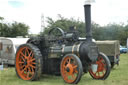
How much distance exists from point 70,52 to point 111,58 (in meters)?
4.26

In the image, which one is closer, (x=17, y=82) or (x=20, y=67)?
(x=17, y=82)

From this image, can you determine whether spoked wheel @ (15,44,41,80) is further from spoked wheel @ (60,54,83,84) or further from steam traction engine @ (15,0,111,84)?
spoked wheel @ (60,54,83,84)

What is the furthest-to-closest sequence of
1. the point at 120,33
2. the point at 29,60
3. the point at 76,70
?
the point at 120,33 < the point at 29,60 < the point at 76,70

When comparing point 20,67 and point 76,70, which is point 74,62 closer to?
point 76,70

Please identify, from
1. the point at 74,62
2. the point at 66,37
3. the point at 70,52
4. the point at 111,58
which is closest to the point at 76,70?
the point at 74,62

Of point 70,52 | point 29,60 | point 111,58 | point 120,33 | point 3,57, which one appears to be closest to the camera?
point 70,52

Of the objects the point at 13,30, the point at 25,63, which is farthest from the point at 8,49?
the point at 13,30

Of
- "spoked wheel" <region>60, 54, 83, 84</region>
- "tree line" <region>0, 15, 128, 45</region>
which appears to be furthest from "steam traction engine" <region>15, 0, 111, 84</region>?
"tree line" <region>0, 15, 128, 45</region>

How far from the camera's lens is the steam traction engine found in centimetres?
631

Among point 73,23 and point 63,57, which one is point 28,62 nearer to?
point 63,57

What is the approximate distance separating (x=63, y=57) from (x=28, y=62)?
54.0 inches

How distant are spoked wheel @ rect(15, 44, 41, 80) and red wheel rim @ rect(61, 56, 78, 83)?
2.91 ft

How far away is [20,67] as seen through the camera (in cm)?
752

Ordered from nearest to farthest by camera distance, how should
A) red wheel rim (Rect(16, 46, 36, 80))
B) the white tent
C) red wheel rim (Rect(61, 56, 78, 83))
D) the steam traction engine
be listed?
1. red wheel rim (Rect(61, 56, 78, 83))
2. the steam traction engine
3. red wheel rim (Rect(16, 46, 36, 80))
4. the white tent
